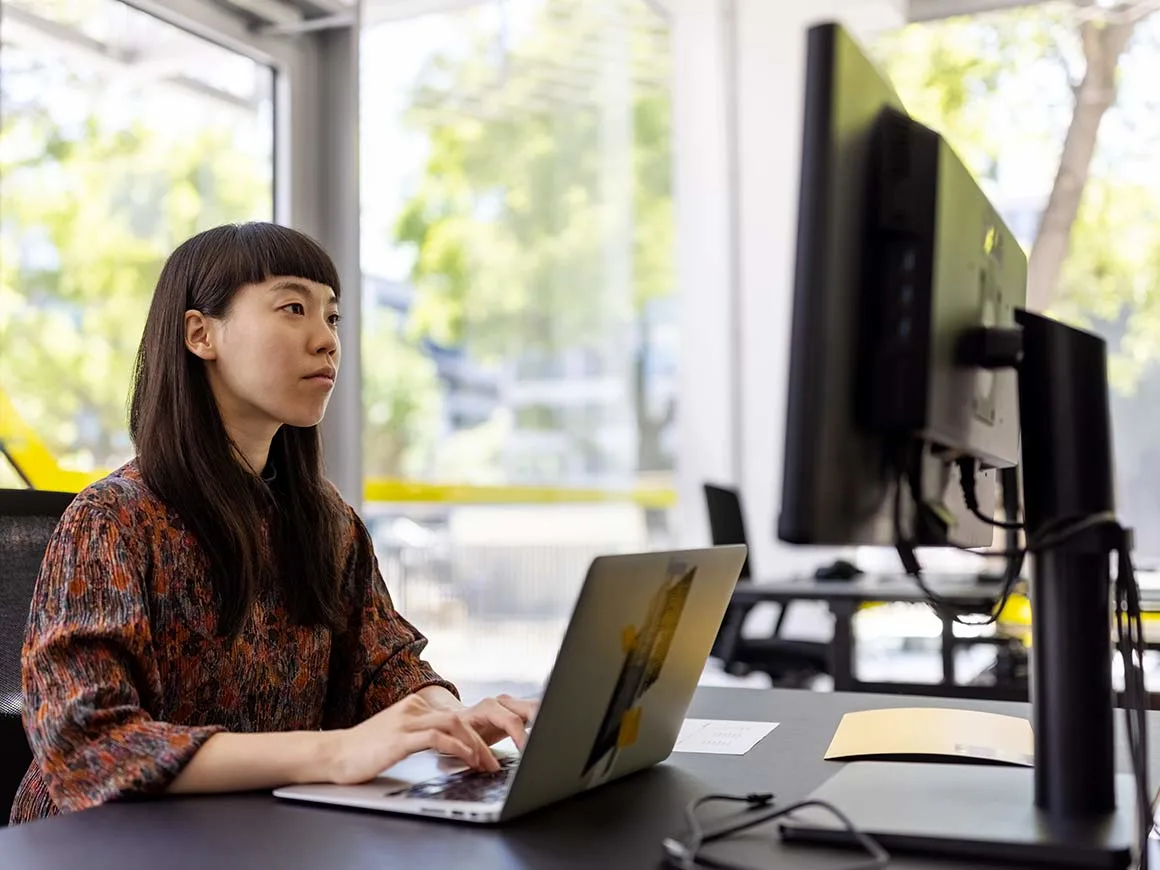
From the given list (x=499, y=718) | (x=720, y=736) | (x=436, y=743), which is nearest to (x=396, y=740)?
(x=436, y=743)

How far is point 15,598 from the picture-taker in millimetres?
1364

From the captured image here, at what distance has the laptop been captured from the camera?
917 millimetres

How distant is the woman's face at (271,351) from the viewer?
1354mm

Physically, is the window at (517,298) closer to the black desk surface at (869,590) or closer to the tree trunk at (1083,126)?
the black desk surface at (869,590)

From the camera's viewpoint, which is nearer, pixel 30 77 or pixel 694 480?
pixel 30 77

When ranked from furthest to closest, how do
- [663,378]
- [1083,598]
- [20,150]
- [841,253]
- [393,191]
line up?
[663,378] → [393,191] → [20,150] → [1083,598] → [841,253]

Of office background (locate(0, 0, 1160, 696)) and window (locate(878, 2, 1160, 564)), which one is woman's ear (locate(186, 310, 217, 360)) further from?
window (locate(878, 2, 1160, 564))

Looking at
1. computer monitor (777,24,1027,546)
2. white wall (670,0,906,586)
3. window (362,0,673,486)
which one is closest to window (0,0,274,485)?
window (362,0,673,486)

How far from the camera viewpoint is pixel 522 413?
5.07m

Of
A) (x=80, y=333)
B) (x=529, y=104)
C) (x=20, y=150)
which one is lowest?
(x=80, y=333)

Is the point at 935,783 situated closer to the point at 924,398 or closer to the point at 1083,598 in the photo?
the point at 1083,598

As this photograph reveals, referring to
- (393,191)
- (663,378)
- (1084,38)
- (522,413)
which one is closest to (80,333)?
(393,191)

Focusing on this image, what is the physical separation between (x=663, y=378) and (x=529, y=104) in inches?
57.2

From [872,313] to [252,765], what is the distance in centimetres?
61
